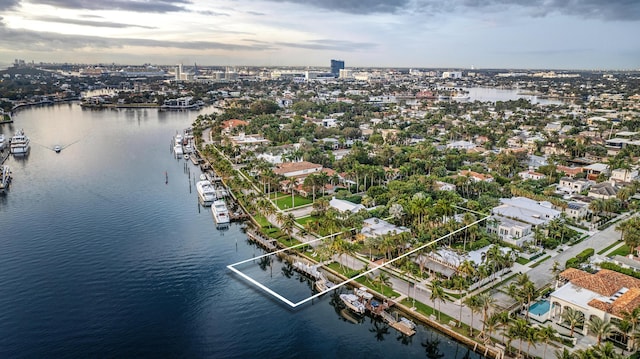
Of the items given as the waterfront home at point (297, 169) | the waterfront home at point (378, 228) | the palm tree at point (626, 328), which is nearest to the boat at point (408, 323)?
the waterfront home at point (378, 228)

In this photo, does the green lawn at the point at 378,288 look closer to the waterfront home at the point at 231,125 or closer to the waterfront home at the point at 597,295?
the waterfront home at the point at 597,295

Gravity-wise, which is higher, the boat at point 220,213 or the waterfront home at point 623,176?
the waterfront home at point 623,176

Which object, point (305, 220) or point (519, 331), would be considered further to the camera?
point (305, 220)

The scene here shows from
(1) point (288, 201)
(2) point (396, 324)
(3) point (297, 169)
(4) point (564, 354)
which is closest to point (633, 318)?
(4) point (564, 354)

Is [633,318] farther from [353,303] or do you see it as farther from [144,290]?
[144,290]

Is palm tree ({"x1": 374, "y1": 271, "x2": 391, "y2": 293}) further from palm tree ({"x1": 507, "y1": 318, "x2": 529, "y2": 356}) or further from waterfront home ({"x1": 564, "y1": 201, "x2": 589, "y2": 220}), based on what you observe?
waterfront home ({"x1": 564, "y1": 201, "x2": 589, "y2": 220})

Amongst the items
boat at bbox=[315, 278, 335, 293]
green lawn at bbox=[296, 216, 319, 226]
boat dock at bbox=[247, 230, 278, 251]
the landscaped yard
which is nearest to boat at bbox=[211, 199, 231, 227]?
boat dock at bbox=[247, 230, 278, 251]
